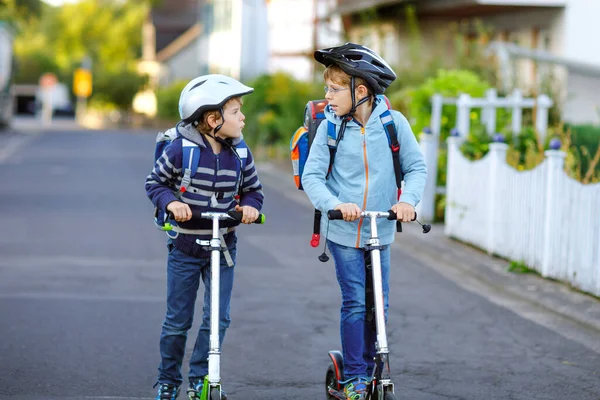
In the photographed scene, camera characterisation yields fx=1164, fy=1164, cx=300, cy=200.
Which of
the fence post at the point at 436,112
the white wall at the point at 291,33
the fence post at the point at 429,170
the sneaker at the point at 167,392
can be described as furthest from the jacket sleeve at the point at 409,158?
the white wall at the point at 291,33

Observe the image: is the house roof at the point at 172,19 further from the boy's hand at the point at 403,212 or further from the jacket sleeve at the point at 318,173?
the boy's hand at the point at 403,212

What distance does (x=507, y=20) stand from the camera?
25.1 meters

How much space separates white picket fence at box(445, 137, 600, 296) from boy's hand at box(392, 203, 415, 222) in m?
4.29

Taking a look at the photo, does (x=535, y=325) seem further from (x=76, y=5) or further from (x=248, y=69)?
(x=76, y=5)

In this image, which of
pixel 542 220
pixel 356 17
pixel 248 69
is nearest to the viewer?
pixel 542 220

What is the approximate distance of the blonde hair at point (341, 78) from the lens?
5148mm

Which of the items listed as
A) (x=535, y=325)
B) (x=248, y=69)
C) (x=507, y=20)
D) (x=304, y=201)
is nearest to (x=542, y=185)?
(x=535, y=325)

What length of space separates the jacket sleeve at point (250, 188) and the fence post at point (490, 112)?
897 centimetres

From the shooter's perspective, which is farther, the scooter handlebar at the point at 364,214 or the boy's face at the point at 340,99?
the boy's face at the point at 340,99

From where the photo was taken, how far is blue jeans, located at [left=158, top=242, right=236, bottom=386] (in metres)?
5.20

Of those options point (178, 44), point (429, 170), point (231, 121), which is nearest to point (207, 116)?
point (231, 121)

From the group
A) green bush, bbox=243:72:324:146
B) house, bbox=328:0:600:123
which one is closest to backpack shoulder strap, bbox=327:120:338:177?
house, bbox=328:0:600:123

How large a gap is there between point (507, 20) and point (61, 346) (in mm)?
19608

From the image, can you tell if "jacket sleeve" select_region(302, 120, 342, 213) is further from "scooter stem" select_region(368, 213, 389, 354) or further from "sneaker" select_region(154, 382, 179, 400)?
"sneaker" select_region(154, 382, 179, 400)
